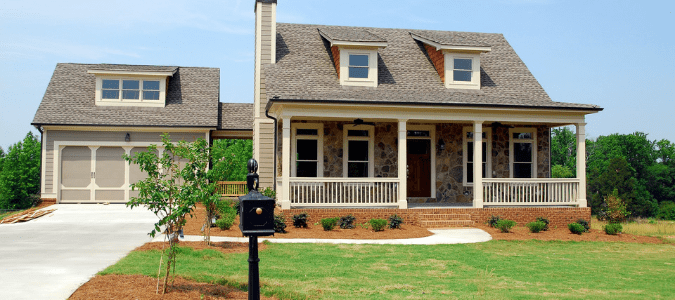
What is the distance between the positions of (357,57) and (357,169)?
3.56 meters

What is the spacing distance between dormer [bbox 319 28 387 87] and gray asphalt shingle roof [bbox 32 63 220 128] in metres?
7.14

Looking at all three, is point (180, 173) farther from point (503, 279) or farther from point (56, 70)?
point (56, 70)

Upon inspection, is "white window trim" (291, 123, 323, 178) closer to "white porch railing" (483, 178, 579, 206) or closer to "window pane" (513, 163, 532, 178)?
"white porch railing" (483, 178, 579, 206)

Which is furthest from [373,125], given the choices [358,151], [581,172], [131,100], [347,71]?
[131,100]

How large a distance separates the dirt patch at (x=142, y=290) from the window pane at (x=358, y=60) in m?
10.9

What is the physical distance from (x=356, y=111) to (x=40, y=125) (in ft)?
43.1

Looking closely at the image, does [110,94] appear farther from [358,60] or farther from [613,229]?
[613,229]

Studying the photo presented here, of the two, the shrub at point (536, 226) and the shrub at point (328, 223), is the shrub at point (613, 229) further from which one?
the shrub at point (328, 223)

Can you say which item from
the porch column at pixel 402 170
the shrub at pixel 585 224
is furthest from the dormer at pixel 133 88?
the shrub at pixel 585 224

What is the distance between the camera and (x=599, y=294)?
6.98 meters

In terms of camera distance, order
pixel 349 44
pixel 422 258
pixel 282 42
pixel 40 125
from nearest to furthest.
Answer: pixel 422 258
pixel 349 44
pixel 282 42
pixel 40 125

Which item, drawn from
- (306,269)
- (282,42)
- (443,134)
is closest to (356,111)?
(443,134)

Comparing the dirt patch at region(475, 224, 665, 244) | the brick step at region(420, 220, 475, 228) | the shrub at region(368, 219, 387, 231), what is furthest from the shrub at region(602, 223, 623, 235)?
the shrub at region(368, 219, 387, 231)

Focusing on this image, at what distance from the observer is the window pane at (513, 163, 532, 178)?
1786 centimetres
